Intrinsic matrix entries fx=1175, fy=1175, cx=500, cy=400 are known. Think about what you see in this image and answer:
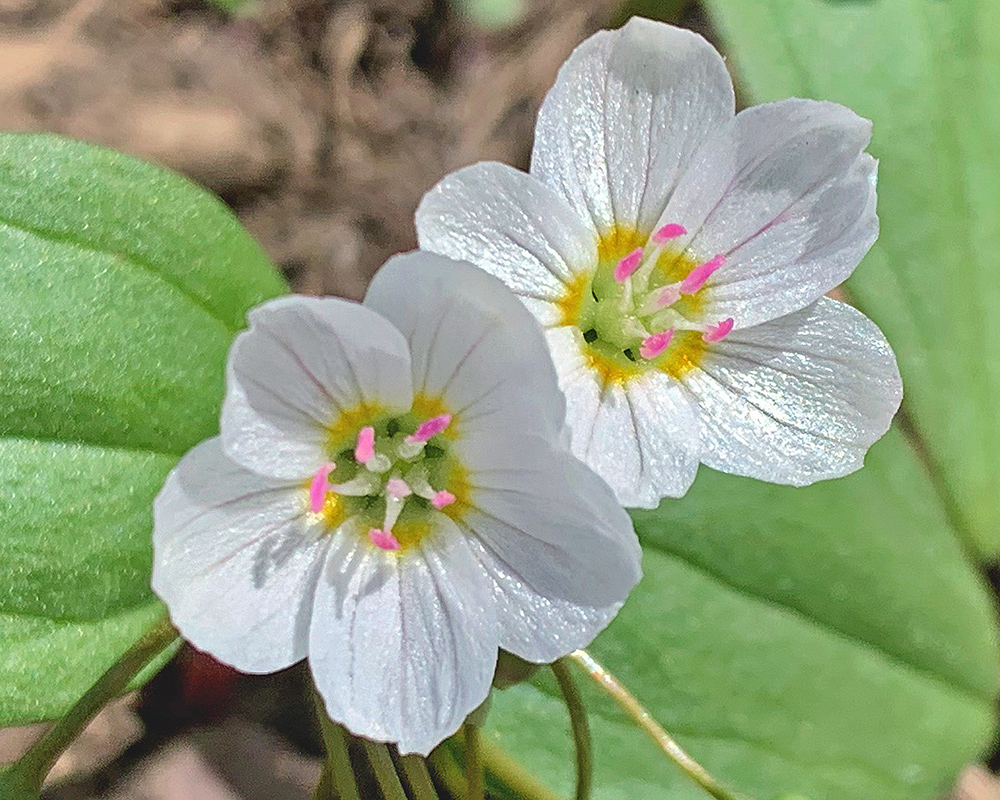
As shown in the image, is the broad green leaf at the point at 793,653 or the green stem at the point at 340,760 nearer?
the green stem at the point at 340,760

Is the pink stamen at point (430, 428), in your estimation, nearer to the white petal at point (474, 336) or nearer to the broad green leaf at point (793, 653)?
the white petal at point (474, 336)

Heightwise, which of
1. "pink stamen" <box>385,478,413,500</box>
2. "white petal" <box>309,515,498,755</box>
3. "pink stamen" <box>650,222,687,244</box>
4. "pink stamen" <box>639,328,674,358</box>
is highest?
"pink stamen" <box>650,222,687,244</box>

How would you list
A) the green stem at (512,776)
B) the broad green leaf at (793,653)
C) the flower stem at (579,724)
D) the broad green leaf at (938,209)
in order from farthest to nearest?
the broad green leaf at (938,209) < the broad green leaf at (793,653) < the green stem at (512,776) < the flower stem at (579,724)

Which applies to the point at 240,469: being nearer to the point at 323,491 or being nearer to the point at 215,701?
the point at 323,491

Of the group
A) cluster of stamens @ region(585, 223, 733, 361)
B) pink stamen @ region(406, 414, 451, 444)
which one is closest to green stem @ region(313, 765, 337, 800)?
pink stamen @ region(406, 414, 451, 444)

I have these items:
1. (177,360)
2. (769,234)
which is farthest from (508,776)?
(769,234)

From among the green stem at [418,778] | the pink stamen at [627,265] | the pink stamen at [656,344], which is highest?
the pink stamen at [627,265]

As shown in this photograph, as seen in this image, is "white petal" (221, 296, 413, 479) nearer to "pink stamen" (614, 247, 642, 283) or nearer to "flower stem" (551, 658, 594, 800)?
"pink stamen" (614, 247, 642, 283)

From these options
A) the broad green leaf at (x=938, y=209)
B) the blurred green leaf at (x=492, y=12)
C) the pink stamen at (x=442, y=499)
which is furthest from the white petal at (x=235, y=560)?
the blurred green leaf at (x=492, y=12)
